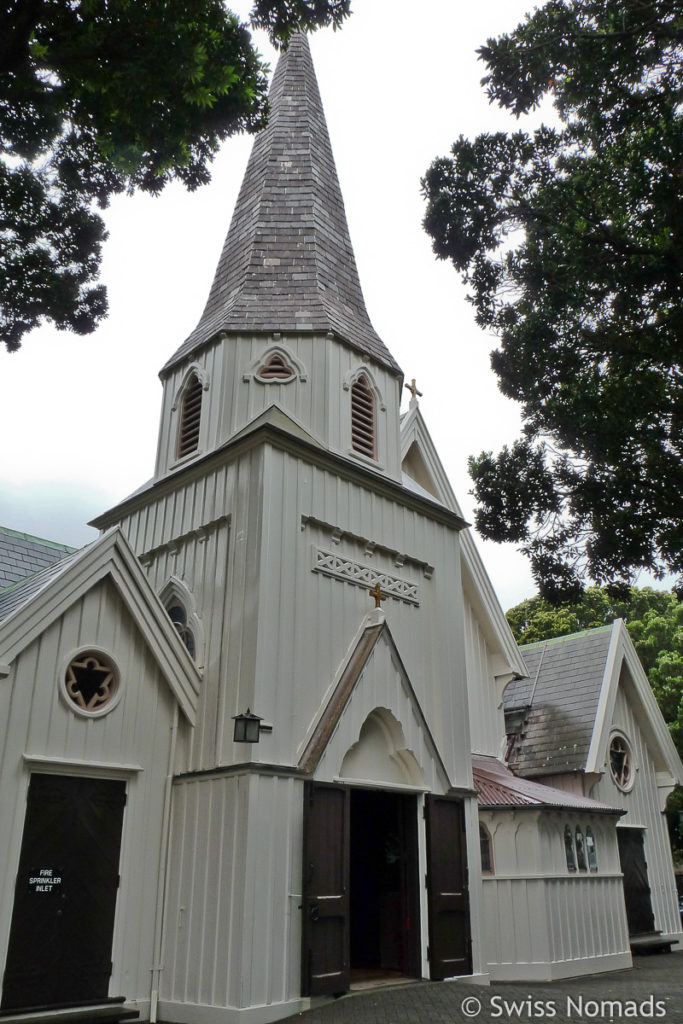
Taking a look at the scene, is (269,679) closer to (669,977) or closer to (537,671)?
(669,977)

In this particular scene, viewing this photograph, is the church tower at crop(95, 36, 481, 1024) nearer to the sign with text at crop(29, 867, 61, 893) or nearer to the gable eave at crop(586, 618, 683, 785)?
the sign with text at crop(29, 867, 61, 893)

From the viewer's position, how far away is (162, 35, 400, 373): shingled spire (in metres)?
15.1

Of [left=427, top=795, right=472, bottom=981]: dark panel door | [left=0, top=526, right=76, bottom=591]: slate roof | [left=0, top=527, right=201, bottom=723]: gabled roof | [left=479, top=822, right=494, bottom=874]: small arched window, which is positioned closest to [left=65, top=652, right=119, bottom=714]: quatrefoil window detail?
[left=0, top=527, right=201, bottom=723]: gabled roof

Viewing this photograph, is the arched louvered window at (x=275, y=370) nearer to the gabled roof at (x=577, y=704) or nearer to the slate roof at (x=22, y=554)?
the slate roof at (x=22, y=554)

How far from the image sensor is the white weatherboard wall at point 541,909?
14633 mm

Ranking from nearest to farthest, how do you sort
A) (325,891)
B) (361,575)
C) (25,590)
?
(325,891) < (25,590) < (361,575)

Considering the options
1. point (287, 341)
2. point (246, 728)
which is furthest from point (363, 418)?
point (246, 728)

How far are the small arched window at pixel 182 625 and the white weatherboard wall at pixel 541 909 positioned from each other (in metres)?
6.94

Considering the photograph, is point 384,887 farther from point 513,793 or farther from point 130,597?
point 130,597

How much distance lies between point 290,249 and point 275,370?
3.16 metres

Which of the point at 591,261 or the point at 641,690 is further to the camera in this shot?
the point at 641,690

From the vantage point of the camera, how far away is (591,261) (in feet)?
36.8

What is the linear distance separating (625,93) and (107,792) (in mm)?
11201

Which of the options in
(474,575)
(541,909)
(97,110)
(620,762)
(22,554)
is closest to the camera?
(97,110)
